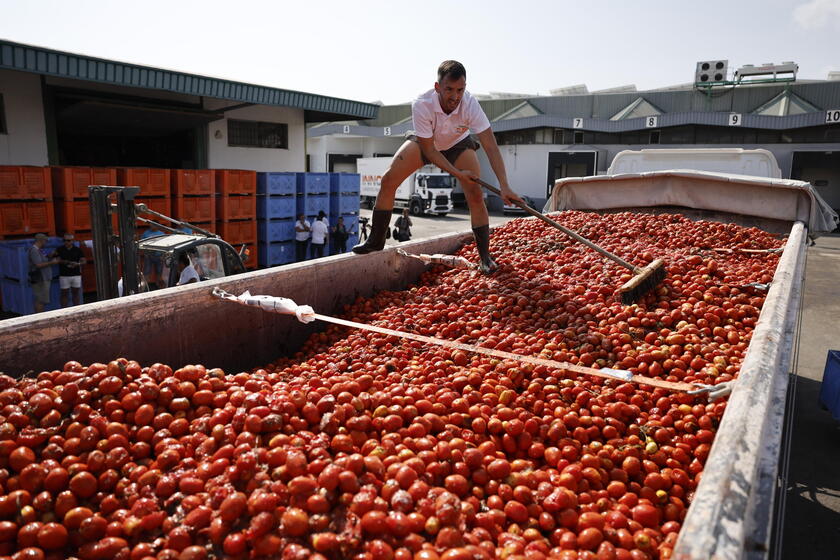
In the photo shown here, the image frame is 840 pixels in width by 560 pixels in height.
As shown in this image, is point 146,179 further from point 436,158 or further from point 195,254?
point 436,158

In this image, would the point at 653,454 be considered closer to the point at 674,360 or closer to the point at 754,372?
the point at 754,372

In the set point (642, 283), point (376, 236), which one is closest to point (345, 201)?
Answer: point (376, 236)

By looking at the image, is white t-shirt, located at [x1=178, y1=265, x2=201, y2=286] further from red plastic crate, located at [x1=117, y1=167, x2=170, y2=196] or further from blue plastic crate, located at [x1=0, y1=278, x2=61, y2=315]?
red plastic crate, located at [x1=117, y1=167, x2=170, y2=196]

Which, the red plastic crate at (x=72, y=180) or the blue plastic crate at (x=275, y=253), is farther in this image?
the blue plastic crate at (x=275, y=253)

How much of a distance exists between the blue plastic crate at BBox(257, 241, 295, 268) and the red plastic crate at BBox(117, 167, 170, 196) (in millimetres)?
2925

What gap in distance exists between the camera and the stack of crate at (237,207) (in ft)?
43.7

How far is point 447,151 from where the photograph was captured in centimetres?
578

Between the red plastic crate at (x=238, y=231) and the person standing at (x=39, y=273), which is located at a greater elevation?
the red plastic crate at (x=238, y=231)

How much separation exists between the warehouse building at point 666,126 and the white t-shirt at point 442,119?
2827cm

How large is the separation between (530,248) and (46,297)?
27.0 feet

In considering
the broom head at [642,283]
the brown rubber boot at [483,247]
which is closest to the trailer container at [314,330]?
the brown rubber boot at [483,247]

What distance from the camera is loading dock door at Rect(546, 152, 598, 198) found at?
32031mm

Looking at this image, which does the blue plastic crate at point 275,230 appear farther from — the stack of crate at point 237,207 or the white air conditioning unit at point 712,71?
the white air conditioning unit at point 712,71

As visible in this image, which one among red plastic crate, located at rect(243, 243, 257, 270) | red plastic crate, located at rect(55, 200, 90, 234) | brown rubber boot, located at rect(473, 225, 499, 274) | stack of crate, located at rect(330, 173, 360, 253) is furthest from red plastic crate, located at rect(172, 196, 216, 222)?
brown rubber boot, located at rect(473, 225, 499, 274)
